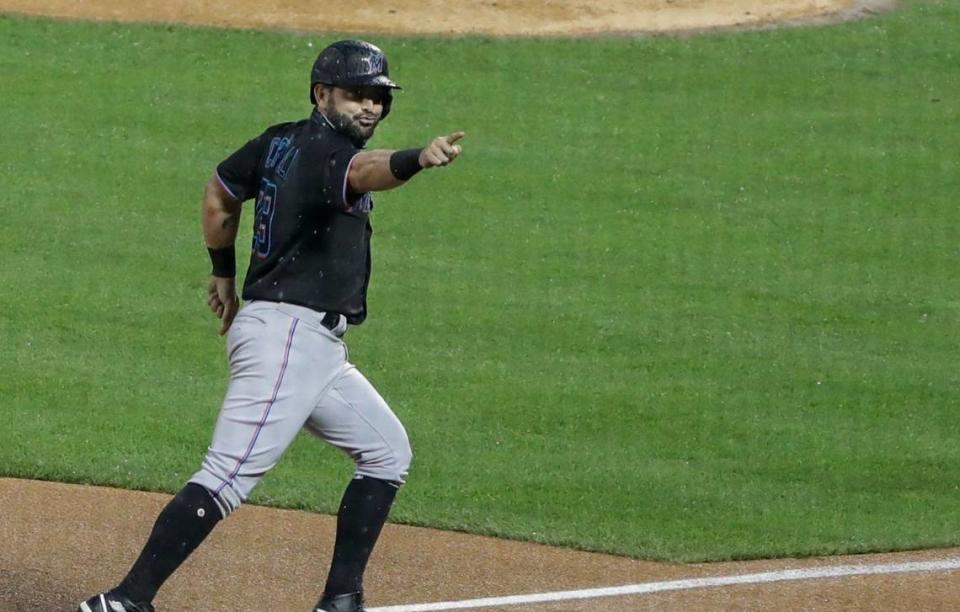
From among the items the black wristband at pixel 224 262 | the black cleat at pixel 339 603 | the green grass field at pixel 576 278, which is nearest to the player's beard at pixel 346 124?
the black wristband at pixel 224 262

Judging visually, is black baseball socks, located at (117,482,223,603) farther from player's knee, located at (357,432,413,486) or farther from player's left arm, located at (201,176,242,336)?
player's left arm, located at (201,176,242,336)

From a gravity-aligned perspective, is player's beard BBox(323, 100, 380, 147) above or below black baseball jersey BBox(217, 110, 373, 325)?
above

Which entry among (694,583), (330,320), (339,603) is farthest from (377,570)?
(330,320)

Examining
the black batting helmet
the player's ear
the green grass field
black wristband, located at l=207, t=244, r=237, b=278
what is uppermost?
the black batting helmet

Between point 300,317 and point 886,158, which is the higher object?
point 300,317

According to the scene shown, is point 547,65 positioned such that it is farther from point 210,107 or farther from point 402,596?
point 402,596

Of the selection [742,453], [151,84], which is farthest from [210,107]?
[742,453]

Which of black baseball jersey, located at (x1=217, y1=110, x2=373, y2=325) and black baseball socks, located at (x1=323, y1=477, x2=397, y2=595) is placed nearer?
black baseball jersey, located at (x1=217, y1=110, x2=373, y2=325)

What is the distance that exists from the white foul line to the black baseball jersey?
3.56 feet

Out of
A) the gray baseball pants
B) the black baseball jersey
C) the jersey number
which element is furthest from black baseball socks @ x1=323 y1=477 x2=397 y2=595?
the jersey number

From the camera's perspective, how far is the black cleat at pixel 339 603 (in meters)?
5.27

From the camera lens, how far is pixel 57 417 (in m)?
8.07

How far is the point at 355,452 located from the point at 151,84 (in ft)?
33.9

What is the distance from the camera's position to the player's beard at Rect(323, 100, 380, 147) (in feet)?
16.6
